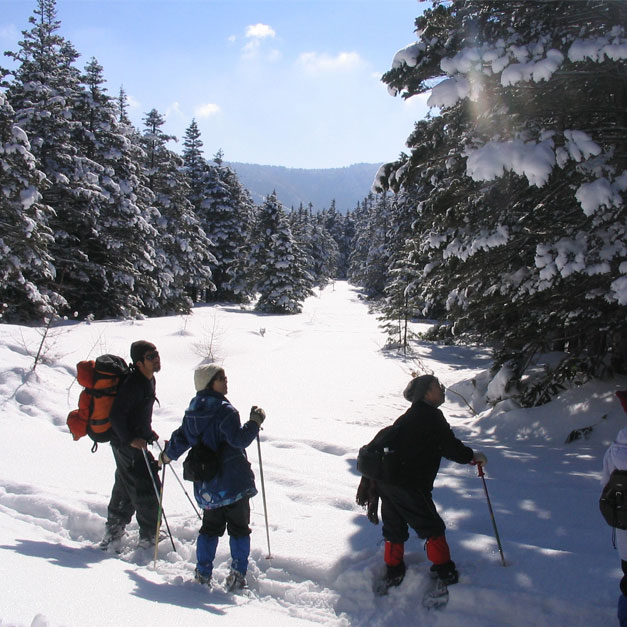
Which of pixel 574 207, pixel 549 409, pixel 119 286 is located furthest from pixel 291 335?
pixel 574 207

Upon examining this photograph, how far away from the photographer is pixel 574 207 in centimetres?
639

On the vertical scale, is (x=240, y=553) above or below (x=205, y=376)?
below

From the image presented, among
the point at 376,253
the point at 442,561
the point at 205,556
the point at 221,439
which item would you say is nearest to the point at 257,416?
the point at 221,439

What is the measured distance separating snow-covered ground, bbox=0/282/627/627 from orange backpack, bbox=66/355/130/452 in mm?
1023

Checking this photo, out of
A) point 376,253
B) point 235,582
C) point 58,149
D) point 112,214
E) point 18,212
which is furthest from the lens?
point 376,253

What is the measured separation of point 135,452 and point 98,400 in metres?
0.60

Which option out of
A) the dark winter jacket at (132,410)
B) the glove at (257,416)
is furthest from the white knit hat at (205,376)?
the dark winter jacket at (132,410)

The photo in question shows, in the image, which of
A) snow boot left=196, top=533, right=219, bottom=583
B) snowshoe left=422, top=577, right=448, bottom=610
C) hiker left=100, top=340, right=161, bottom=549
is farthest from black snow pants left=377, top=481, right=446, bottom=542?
hiker left=100, top=340, right=161, bottom=549

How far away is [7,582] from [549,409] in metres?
7.69

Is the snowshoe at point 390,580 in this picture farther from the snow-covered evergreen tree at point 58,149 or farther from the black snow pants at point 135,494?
the snow-covered evergreen tree at point 58,149

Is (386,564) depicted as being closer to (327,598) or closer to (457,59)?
(327,598)

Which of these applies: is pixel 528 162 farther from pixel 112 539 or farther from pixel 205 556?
pixel 112 539

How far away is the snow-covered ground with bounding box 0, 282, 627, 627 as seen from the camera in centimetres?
311

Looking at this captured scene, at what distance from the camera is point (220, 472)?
3.72 meters
